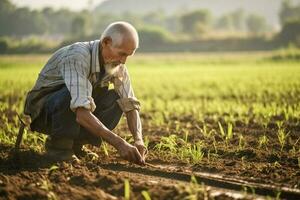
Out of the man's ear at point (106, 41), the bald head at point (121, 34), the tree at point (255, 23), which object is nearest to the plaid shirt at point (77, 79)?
the man's ear at point (106, 41)

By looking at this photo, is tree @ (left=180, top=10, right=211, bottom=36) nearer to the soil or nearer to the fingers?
the soil

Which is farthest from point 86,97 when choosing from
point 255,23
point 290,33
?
point 255,23

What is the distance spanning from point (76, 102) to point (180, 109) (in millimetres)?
3629

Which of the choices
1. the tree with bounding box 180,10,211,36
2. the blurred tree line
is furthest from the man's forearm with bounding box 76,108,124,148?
the tree with bounding box 180,10,211,36

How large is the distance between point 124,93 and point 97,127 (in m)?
0.69

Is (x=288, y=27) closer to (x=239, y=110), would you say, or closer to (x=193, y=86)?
(x=193, y=86)

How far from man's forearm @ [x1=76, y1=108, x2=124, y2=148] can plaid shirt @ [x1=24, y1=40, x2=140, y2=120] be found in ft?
0.16

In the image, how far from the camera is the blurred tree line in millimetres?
41469

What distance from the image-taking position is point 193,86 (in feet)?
34.5

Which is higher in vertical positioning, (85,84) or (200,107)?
(85,84)

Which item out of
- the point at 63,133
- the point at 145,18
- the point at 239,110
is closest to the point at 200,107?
the point at 239,110

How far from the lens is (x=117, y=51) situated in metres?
3.05

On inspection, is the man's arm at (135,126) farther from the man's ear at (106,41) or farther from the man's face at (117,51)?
the man's ear at (106,41)

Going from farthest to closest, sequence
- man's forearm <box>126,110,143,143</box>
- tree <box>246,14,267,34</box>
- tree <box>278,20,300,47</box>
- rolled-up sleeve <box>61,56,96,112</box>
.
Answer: tree <box>246,14,267,34</box> < tree <box>278,20,300,47</box> < man's forearm <box>126,110,143,143</box> < rolled-up sleeve <box>61,56,96,112</box>
